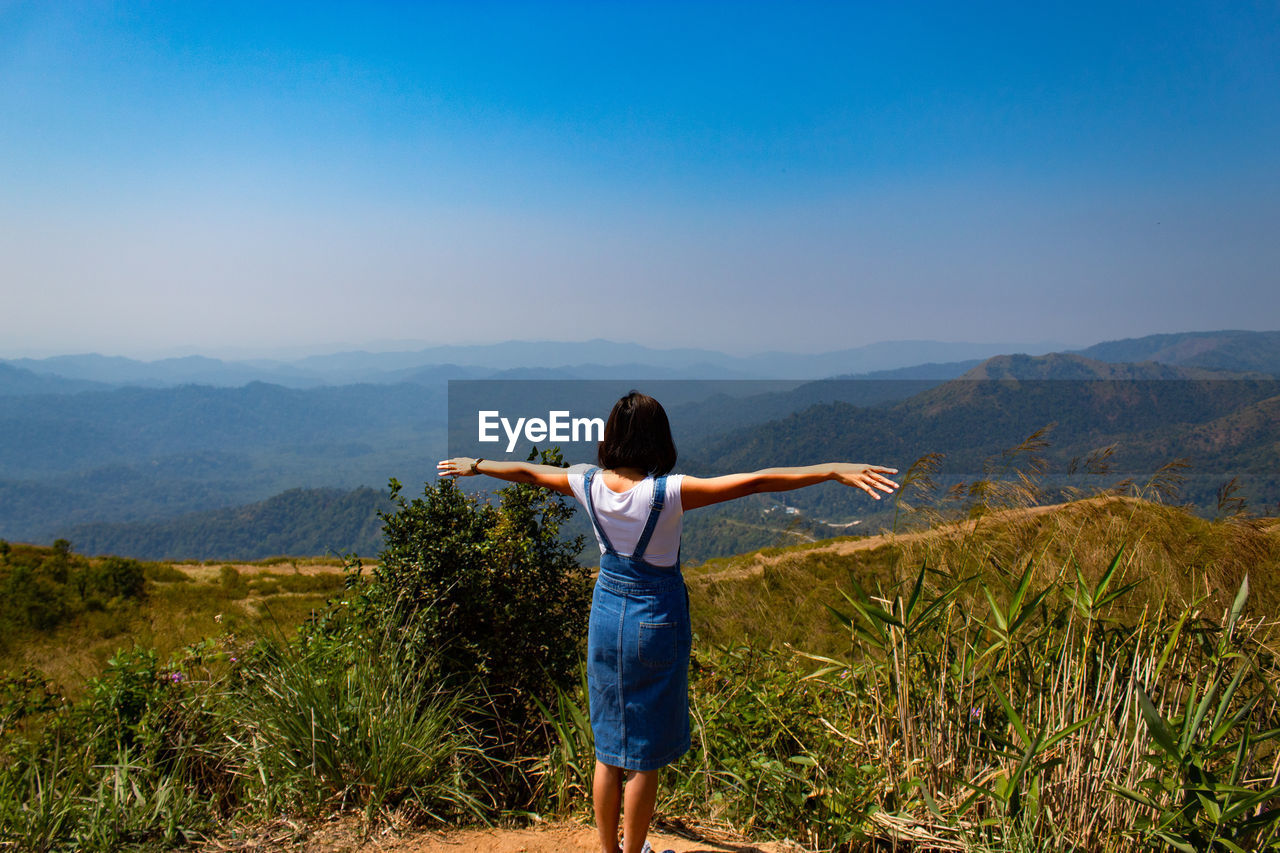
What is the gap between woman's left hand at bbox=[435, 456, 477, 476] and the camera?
3.45 meters

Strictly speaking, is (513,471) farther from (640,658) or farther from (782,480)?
(782,480)

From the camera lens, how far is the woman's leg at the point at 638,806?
274cm

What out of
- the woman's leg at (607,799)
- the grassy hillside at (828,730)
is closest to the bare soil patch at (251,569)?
the grassy hillside at (828,730)

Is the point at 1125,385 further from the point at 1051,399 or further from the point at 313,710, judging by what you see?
the point at 313,710

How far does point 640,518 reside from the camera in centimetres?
268

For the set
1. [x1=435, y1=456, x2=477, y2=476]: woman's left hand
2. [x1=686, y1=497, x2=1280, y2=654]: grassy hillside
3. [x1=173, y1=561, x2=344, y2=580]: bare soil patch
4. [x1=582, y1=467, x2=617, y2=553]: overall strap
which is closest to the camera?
[x1=582, y1=467, x2=617, y2=553]: overall strap

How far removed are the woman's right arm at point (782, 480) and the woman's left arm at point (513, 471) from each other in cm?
65

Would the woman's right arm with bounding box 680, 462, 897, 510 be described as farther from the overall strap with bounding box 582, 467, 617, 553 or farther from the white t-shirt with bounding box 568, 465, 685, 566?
the overall strap with bounding box 582, 467, 617, 553

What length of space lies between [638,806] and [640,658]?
636 mm

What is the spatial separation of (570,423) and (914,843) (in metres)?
3.75

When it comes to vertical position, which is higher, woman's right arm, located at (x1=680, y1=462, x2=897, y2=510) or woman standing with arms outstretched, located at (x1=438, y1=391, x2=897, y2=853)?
woman's right arm, located at (x1=680, y1=462, x2=897, y2=510)

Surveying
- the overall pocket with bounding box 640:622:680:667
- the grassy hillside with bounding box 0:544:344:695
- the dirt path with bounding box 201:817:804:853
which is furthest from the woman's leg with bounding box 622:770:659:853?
the grassy hillside with bounding box 0:544:344:695

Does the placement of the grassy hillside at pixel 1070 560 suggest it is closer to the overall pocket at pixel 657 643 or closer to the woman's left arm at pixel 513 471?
the overall pocket at pixel 657 643

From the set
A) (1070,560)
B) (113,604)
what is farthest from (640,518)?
(113,604)
